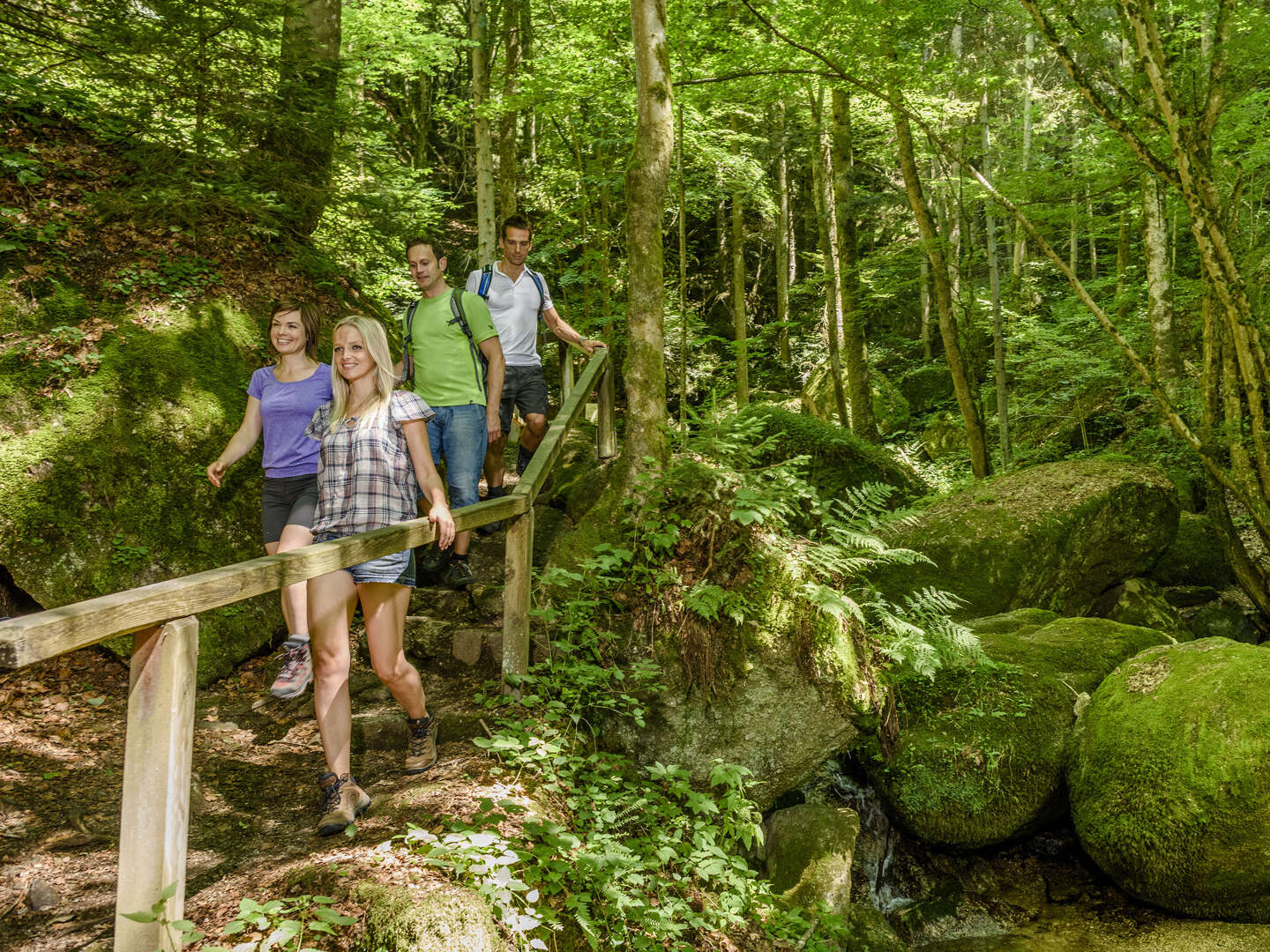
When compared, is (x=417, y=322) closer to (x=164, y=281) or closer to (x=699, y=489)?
(x=699, y=489)

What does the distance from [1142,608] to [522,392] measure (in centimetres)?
720

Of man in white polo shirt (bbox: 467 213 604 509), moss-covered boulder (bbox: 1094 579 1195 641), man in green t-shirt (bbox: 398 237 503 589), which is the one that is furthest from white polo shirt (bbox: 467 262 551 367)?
moss-covered boulder (bbox: 1094 579 1195 641)

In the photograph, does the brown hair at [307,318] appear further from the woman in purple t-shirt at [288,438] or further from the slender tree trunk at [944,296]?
the slender tree trunk at [944,296]

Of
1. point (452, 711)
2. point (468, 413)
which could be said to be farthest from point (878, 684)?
point (468, 413)

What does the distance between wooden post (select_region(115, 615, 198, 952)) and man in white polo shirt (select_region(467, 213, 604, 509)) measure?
3.47 meters

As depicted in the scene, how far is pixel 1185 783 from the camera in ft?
16.2

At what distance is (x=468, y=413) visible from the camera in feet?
16.4

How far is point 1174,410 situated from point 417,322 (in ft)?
23.7

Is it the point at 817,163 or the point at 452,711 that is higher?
the point at 817,163

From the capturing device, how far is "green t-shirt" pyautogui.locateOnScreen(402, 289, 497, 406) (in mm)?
4867

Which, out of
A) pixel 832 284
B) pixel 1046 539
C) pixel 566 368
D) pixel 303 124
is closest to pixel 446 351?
pixel 566 368

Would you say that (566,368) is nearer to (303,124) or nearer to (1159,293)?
(303,124)

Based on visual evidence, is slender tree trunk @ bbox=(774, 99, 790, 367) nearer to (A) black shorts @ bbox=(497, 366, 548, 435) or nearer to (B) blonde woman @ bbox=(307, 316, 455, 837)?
(A) black shorts @ bbox=(497, 366, 548, 435)

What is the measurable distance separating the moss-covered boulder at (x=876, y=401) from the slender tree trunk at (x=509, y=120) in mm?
7862
